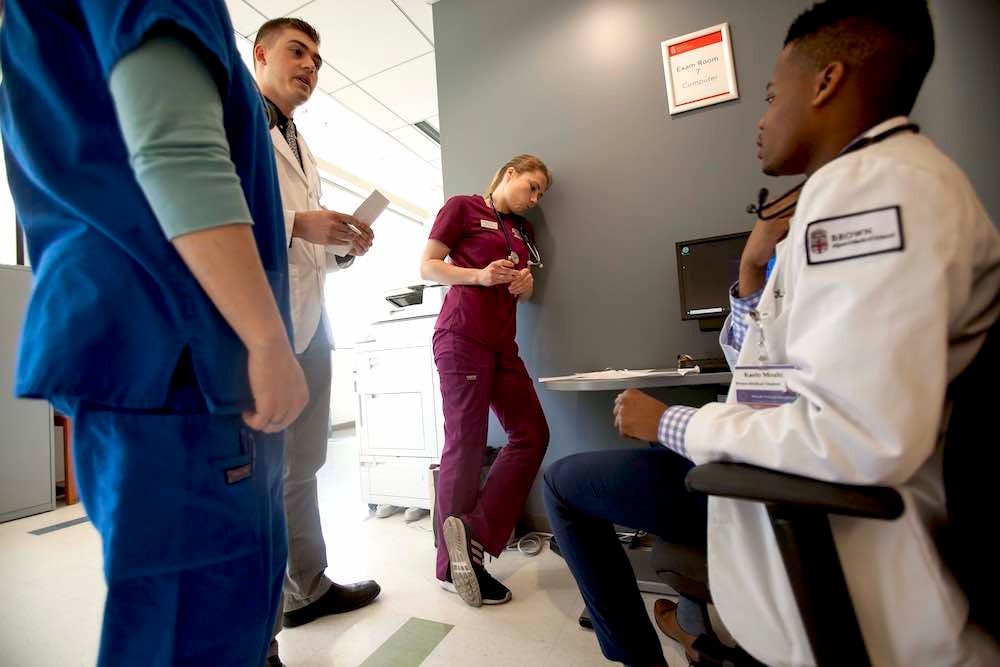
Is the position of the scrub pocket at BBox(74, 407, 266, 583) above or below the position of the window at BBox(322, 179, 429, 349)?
below

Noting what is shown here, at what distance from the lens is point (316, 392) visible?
136 cm

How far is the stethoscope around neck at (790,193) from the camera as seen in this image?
60cm

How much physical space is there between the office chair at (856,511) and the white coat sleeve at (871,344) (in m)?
0.03

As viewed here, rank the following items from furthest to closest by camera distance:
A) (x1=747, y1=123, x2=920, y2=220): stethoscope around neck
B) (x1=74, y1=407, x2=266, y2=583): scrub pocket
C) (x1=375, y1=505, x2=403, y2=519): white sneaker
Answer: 1. (x1=375, y1=505, x2=403, y2=519): white sneaker
2. (x1=747, y1=123, x2=920, y2=220): stethoscope around neck
3. (x1=74, y1=407, x2=266, y2=583): scrub pocket

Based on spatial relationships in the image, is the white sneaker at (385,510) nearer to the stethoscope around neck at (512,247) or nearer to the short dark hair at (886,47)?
the stethoscope around neck at (512,247)

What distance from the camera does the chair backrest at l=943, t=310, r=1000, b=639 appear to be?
1.50ft

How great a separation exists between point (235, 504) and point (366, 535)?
6.15 feet

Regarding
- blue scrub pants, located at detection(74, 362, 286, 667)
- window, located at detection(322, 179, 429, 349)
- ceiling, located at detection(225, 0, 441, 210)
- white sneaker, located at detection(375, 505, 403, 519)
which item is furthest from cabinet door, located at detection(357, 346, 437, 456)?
window, located at detection(322, 179, 429, 349)

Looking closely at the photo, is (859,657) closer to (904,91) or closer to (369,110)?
(904,91)

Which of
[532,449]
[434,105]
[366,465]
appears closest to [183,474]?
[532,449]

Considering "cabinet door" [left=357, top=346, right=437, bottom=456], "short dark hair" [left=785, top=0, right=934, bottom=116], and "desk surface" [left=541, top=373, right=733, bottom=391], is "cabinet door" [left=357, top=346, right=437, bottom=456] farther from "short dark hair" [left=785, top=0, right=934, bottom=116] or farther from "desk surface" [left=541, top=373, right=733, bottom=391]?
"short dark hair" [left=785, top=0, right=934, bottom=116]

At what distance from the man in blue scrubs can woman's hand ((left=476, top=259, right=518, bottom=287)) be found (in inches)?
44.5

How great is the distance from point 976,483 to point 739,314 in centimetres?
57

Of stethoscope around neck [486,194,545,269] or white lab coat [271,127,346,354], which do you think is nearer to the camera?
white lab coat [271,127,346,354]
